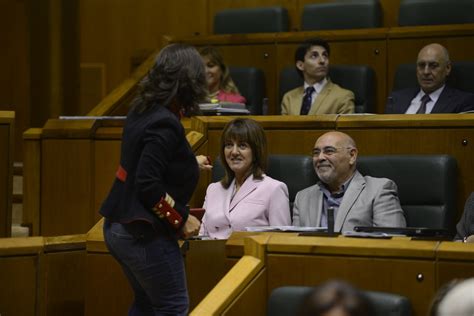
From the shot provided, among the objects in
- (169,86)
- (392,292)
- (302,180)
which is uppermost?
(169,86)

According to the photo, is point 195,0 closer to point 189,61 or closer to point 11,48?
point 11,48

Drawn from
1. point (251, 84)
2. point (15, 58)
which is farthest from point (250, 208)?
point (15, 58)

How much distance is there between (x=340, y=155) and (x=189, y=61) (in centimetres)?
67

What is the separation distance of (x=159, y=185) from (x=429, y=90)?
55.5 inches

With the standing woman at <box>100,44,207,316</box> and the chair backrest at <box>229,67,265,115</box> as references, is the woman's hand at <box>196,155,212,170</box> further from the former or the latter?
the chair backrest at <box>229,67,265,115</box>

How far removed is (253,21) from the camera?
3.55 meters

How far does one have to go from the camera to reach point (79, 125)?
2.74m

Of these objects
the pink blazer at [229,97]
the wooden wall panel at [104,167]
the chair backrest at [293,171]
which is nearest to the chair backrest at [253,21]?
the pink blazer at [229,97]

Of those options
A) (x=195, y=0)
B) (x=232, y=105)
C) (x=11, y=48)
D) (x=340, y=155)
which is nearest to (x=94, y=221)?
(x=232, y=105)

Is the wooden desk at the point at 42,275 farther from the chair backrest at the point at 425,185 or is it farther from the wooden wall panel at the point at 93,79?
the wooden wall panel at the point at 93,79

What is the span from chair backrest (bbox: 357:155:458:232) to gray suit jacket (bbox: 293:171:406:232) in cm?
5

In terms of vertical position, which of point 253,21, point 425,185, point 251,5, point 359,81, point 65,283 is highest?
point 251,5

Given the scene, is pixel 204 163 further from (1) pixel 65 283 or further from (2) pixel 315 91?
(2) pixel 315 91

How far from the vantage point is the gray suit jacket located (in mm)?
2225
